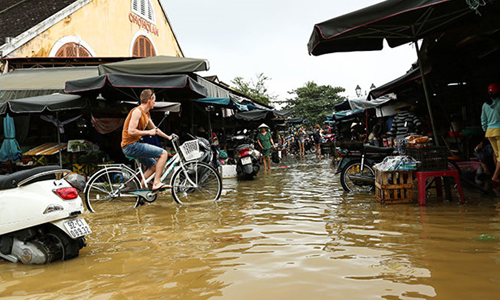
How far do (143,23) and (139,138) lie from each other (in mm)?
21300

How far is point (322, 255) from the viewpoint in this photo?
116 inches

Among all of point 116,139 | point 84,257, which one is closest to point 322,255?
point 84,257

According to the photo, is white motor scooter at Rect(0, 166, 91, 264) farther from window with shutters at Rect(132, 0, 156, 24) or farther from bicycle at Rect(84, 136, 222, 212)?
window with shutters at Rect(132, 0, 156, 24)

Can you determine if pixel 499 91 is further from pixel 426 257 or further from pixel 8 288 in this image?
pixel 8 288

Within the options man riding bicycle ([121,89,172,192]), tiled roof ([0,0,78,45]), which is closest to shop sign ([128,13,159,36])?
tiled roof ([0,0,78,45])

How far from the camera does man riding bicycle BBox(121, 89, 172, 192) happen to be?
210 inches

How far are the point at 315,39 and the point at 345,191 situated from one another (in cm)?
303

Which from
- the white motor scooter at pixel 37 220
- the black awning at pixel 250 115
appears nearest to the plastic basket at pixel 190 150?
the white motor scooter at pixel 37 220

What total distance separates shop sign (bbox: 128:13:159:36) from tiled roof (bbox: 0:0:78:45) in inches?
150

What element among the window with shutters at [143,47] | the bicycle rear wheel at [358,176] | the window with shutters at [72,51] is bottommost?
the bicycle rear wheel at [358,176]

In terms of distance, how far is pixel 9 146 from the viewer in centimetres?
979

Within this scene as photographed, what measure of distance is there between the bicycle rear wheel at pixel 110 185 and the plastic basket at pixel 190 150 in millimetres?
884

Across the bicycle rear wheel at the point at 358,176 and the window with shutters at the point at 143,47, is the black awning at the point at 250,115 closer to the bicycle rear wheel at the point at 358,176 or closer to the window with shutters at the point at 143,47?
the bicycle rear wheel at the point at 358,176

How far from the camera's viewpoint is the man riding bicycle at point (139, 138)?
534 centimetres
